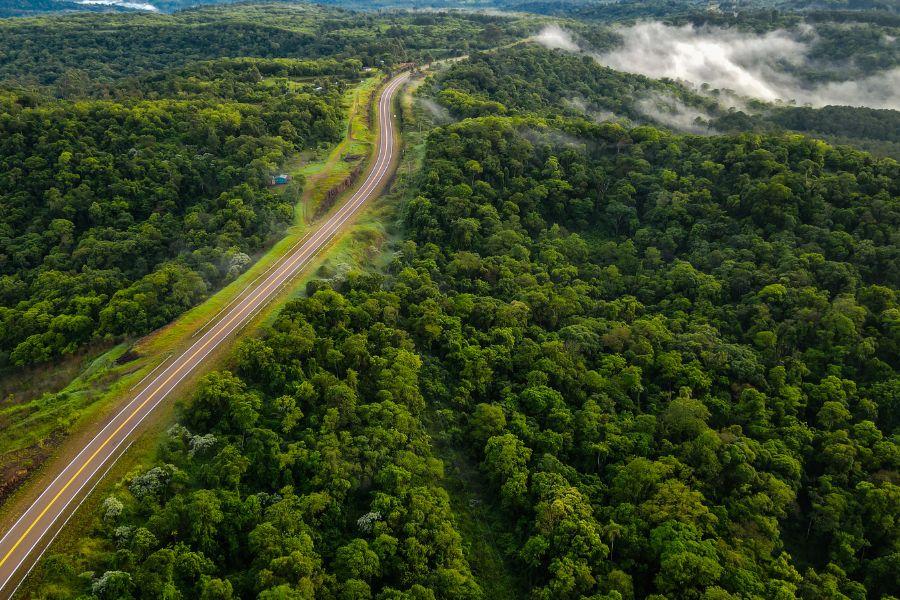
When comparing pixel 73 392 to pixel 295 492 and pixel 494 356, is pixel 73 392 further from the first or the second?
pixel 494 356

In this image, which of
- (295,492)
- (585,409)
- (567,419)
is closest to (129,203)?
(295,492)

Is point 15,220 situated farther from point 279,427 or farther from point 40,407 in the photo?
point 279,427

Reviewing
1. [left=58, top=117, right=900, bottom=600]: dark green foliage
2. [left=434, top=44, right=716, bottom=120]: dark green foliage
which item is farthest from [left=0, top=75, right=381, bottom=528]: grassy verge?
[left=434, top=44, right=716, bottom=120]: dark green foliage

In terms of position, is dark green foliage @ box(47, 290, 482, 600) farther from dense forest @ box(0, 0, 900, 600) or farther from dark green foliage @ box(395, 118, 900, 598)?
dark green foliage @ box(395, 118, 900, 598)

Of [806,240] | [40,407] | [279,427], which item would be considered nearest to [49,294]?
[40,407]

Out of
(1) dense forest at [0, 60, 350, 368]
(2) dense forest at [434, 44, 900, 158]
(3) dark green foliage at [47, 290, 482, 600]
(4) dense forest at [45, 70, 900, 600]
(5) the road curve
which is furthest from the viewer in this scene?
(2) dense forest at [434, 44, 900, 158]

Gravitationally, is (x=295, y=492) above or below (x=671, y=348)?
below
